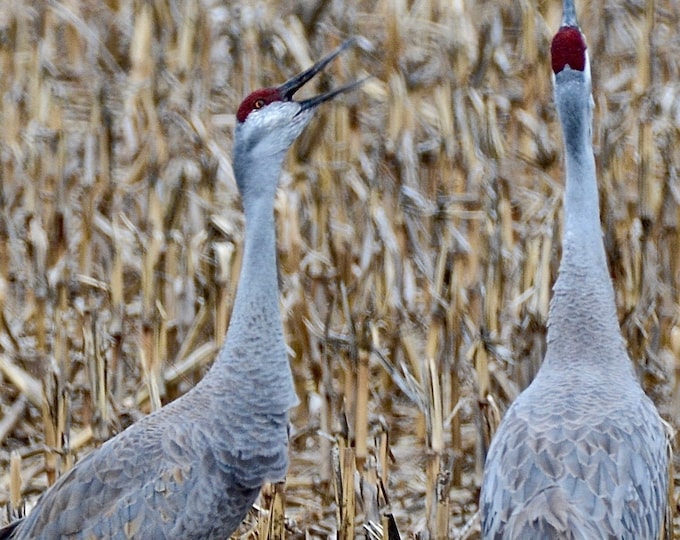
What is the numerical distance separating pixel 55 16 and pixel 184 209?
2149 mm

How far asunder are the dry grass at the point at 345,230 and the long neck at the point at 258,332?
29cm

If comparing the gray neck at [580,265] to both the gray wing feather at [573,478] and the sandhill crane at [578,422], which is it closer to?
the sandhill crane at [578,422]

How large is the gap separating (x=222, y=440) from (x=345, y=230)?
6.18 feet

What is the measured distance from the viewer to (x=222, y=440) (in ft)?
11.7

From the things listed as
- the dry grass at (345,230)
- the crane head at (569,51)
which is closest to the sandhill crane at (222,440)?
the dry grass at (345,230)

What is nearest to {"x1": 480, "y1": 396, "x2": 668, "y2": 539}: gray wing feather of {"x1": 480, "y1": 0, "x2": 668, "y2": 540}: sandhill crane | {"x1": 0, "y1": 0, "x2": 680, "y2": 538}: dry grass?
{"x1": 480, "y1": 0, "x2": 668, "y2": 540}: sandhill crane

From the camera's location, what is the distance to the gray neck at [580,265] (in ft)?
12.1

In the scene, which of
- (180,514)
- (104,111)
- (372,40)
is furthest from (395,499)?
(372,40)

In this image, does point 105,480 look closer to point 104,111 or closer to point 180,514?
point 180,514

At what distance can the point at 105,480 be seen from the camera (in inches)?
139

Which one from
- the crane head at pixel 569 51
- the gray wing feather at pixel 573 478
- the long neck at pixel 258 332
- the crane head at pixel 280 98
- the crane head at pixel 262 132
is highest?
the crane head at pixel 569 51

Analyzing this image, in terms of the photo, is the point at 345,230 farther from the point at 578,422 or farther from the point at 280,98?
the point at 578,422

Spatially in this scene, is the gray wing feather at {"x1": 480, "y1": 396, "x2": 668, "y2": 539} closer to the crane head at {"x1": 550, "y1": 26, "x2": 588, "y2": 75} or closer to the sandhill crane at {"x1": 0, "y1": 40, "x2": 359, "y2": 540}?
the sandhill crane at {"x1": 0, "y1": 40, "x2": 359, "y2": 540}

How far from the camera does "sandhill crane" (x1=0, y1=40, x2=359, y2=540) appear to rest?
352 centimetres
